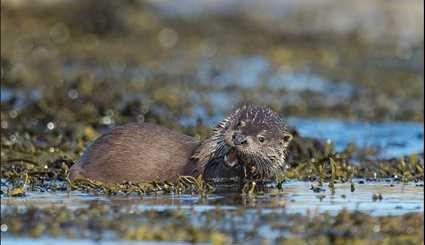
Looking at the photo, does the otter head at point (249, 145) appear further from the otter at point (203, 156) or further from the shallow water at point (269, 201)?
the shallow water at point (269, 201)

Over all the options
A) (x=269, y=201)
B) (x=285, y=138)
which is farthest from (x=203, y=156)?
(x=269, y=201)

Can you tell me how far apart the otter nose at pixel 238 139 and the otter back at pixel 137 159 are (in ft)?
1.26

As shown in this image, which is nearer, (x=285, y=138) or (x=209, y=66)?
(x=285, y=138)

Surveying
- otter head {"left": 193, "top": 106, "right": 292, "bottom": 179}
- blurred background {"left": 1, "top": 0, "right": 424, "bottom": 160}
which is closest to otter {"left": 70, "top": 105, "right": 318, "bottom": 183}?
otter head {"left": 193, "top": 106, "right": 292, "bottom": 179}

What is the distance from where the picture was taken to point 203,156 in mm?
7484

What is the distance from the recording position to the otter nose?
726cm

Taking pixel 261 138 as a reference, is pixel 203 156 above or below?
below

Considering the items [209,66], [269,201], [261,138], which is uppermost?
[209,66]

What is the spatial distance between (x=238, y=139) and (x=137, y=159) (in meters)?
0.67

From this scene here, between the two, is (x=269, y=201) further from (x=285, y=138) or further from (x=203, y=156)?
(x=285, y=138)

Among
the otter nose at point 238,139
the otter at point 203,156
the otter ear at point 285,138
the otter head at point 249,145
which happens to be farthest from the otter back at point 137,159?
the otter ear at point 285,138

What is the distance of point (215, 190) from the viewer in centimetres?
718

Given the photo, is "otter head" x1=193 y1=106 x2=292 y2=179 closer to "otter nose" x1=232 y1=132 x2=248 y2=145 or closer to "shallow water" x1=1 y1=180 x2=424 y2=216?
"otter nose" x1=232 y1=132 x2=248 y2=145

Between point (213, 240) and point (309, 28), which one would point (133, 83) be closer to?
point (309, 28)
